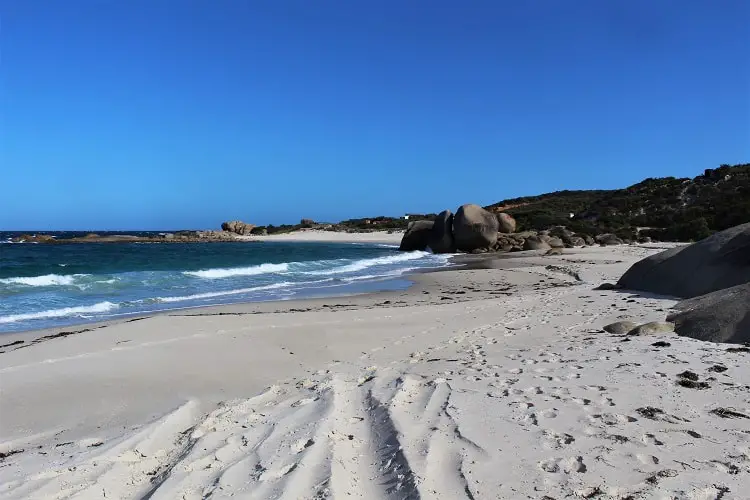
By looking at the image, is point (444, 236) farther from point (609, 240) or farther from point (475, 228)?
point (609, 240)

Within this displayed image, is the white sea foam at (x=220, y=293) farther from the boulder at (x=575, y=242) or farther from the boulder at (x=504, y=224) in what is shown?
the boulder at (x=575, y=242)

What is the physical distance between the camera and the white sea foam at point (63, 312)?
454 inches

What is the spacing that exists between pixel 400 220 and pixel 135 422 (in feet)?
293

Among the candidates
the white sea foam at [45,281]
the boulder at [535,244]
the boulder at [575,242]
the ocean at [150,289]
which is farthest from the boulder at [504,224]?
the white sea foam at [45,281]

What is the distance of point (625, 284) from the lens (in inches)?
491

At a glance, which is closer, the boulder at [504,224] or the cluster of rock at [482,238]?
the cluster of rock at [482,238]

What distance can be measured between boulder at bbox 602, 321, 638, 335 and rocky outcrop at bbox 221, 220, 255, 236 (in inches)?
3407

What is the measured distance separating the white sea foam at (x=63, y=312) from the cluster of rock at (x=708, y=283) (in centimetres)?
1245

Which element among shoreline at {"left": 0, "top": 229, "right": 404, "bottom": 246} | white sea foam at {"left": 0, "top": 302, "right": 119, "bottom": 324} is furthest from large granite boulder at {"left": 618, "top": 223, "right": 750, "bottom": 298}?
shoreline at {"left": 0, "top": 229, "right": 404, "bottom": 246}

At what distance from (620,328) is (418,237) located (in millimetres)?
31595

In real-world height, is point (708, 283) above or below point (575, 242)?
below

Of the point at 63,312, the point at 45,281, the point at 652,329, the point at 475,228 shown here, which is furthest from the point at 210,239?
the point at 652,329

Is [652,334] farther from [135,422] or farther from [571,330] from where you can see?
[135,422]

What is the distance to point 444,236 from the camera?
35781 mm
